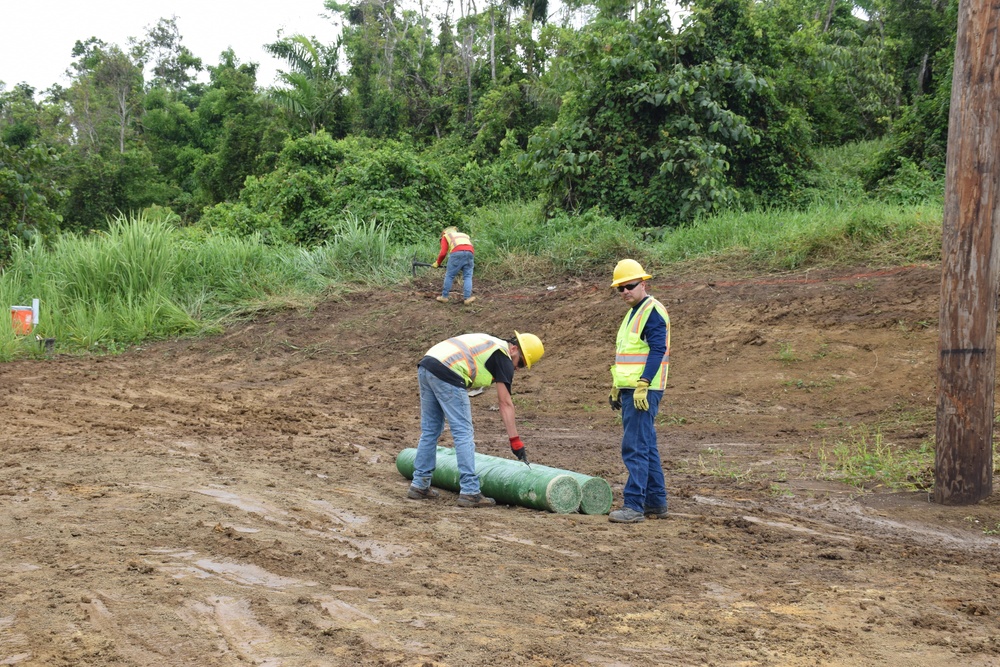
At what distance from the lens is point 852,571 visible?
505 centimetres

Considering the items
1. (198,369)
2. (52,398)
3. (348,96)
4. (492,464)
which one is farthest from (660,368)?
(348,96)

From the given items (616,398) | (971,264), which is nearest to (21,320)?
(616,398)

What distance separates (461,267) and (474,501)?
907cm

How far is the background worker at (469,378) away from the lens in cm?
652

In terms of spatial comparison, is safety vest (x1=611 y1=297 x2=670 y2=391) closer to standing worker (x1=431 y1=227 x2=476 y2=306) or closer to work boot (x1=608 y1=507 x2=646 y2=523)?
work boot (x1=608 y1=507 x2=646 y2=523)

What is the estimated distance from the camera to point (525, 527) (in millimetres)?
5965

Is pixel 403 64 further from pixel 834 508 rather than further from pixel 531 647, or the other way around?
pixel 531 647

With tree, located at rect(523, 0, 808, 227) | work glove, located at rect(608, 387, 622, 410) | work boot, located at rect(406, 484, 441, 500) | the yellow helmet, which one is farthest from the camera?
tree, located at rect(523, 0, 808, 227)

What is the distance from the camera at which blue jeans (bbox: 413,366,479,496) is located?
6.65 meters

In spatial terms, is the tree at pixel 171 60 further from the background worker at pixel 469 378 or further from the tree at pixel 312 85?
the background worker at pixel 469 378

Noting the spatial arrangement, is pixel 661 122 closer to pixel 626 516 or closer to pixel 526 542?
pixel 626 516

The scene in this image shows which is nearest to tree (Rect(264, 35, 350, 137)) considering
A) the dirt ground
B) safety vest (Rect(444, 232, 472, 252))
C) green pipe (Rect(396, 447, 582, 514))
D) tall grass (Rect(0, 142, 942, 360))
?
tall grass (Rect(0, 142, 942, 360))

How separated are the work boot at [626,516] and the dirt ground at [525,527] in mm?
93

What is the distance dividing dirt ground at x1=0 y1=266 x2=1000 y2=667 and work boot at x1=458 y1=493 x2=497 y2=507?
0.20 meters
